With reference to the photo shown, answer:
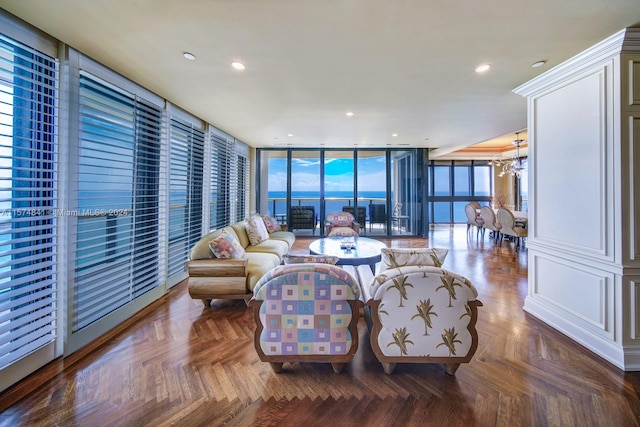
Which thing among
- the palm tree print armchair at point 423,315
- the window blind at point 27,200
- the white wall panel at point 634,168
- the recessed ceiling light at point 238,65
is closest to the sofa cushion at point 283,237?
the recessed ceiling light at point 238,65

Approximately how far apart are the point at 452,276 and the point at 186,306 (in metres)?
2.92

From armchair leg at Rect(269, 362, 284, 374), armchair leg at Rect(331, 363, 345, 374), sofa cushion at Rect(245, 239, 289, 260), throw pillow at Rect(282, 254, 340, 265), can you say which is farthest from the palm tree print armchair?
sofa cushion at Rect(245, 239, 289, 260)

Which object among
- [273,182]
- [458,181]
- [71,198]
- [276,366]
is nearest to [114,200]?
[71,198]

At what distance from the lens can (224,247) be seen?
3.12 m

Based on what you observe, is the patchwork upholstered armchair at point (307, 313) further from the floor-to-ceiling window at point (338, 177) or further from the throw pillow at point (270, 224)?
the floor-to-ceiling window at point (338, 177)

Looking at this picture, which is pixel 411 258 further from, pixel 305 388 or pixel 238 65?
pixel 238 65

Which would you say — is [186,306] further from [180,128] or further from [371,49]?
[371,49]

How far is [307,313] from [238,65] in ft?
7.70

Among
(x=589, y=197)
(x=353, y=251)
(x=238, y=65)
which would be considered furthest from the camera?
(x=353, y=251)

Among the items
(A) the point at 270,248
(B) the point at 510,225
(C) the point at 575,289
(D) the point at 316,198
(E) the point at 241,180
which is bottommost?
(C) the point at 575,289

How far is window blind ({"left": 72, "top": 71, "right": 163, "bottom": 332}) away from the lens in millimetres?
2400

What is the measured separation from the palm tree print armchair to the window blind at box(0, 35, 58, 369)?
8.01ft

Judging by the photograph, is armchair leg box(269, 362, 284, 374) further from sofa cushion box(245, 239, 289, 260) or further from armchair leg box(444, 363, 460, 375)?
sofa cushion box(245, 239, 289, 260)

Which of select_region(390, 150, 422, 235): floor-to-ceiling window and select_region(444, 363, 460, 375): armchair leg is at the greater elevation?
select_region(390, 150, 422, 235): floor-to-ceiling window
